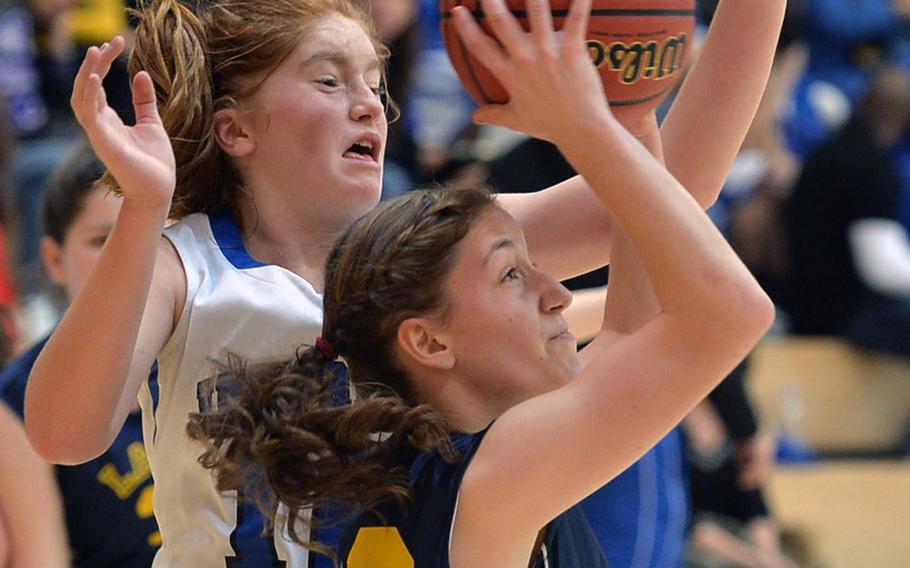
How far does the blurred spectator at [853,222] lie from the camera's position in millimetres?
7539

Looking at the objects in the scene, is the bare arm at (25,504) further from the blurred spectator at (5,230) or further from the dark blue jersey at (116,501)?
the blurred spectator at (5,230)

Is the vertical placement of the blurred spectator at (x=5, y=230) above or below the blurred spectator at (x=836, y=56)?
above

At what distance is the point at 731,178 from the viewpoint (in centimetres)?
820

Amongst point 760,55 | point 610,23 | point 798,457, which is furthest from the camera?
point 798,457

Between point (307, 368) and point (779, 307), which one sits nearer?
point (307, 368)

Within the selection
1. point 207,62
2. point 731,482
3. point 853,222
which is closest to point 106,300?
point 207,62

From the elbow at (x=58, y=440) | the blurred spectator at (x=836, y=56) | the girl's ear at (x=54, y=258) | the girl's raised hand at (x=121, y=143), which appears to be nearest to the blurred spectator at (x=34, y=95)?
the girl's ear at (x=54, y=258)

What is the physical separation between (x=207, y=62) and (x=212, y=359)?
19.6 inches

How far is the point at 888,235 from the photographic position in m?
7.57

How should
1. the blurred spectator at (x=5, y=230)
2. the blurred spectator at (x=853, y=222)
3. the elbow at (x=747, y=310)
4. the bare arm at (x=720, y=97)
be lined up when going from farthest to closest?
1. the blurred spectator at (x=853, y=222)
2. the blurred spectator at (x=5, y=230)
3. the bare arm at (x=720, y=97)
4. the elbow at (x=747, y=310)

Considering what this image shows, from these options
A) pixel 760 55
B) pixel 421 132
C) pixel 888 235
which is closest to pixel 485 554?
pixel 760 55

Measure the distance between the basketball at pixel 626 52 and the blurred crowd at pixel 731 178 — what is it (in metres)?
1.04

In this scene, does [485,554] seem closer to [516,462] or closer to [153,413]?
[516,462]

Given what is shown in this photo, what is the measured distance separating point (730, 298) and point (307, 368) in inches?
25.7
